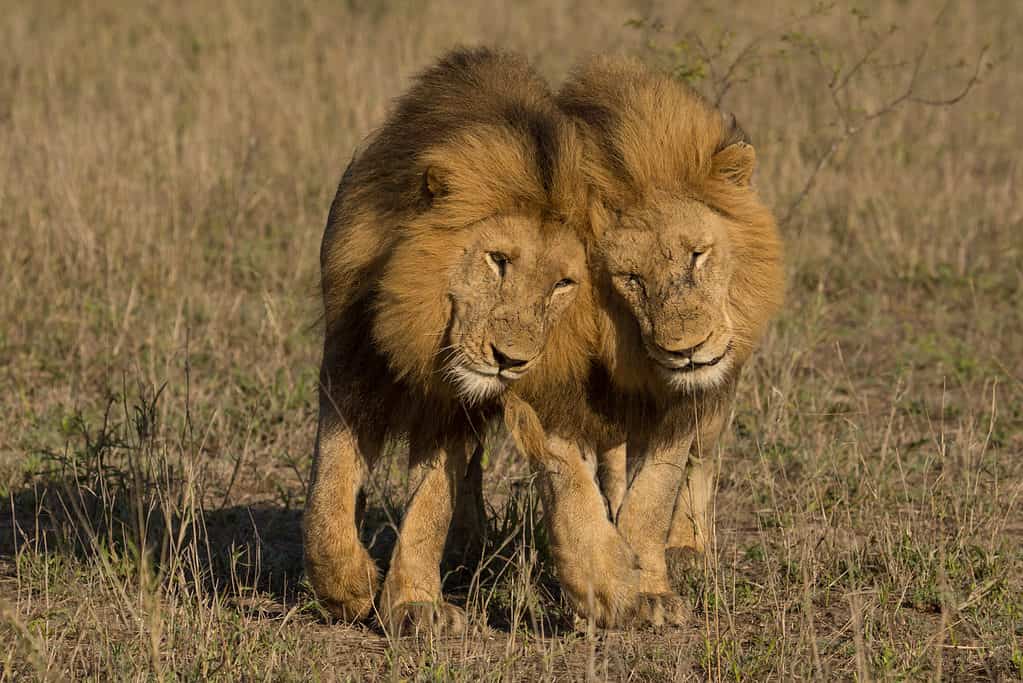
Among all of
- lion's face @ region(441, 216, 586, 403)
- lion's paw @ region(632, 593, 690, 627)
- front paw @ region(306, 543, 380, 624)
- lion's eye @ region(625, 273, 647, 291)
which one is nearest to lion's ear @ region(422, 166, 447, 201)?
lion's face @ region(441, 216, 586, 403)

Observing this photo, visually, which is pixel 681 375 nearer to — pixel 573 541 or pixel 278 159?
pixel 573 541

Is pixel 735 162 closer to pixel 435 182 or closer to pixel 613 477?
pixel 435 182

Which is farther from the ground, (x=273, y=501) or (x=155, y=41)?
(x=155, y=41)

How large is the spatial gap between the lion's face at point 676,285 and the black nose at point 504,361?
0.34 meters

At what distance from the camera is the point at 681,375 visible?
3.86 m

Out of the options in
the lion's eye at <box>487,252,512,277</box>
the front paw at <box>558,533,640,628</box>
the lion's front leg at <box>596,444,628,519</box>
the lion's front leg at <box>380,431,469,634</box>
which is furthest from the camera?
the lion's front leg at <box>596,444,628,519</box>

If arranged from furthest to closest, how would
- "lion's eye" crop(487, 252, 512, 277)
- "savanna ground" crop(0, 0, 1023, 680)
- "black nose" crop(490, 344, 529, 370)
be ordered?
"savanna ground" crop(0, 0, 1023, 680) < "lion's eye" crop(487, 252, 512, 277) < "black nose" crop(490, 344, 529, 370)

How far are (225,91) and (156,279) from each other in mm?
2910

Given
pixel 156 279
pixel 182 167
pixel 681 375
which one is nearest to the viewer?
pixel 681 375

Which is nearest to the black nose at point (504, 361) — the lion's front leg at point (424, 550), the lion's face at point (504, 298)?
the lion's face at point (504, 298)

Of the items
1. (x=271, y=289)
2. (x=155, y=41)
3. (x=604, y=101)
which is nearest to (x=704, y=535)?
(x=604, y=101)

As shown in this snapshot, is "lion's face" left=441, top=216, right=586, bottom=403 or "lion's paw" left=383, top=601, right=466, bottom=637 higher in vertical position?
"lion's face" left=441, top=216, right=586, bottom=403

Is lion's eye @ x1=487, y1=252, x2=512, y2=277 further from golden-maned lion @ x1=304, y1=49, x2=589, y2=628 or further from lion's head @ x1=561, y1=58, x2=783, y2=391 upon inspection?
lion's head @ x1=561, y1=58, x2=783, y2=391

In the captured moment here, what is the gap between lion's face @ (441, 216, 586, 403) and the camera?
372cm
